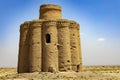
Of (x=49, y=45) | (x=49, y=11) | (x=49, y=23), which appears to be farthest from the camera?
(x=49, y=11)

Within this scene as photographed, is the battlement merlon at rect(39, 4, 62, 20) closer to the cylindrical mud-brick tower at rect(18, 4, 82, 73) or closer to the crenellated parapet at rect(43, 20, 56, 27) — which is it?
the cylindrical mud-brick tower at rect(18, 4, 82, 73)

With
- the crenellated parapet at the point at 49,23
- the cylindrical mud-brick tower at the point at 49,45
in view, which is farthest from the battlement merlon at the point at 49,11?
the crenellated parapet at the point at 49,23

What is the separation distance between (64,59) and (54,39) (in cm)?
279

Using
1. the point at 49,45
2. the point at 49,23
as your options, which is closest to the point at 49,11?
the point at 49,23

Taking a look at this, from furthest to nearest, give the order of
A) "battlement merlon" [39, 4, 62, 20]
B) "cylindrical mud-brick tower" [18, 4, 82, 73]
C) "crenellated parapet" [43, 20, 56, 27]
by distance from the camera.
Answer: "battlement merlon" [39, 4, 62, 20], "crenellated parapet" [43, 20, 56, 27], "cylindrical mud-brick tower" [18, 4, 82, 73]

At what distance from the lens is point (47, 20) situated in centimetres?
2867

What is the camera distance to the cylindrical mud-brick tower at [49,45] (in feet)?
91.1

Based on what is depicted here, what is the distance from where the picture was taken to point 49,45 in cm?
2795

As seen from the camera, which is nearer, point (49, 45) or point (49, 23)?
point (49, 45)

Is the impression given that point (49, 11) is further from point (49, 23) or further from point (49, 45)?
point (49, 45)

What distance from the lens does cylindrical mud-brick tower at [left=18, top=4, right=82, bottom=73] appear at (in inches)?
1094

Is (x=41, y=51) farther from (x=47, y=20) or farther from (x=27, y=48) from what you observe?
(x=47, y=20)

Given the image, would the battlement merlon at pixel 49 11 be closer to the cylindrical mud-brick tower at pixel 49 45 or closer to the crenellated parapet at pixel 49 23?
the cylindrical mud-brick tower at pixel 49 45

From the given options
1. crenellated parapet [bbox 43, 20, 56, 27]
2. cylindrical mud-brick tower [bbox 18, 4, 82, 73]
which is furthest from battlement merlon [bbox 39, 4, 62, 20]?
crenellated parapet [bbox 43, 20, 56, 27]
